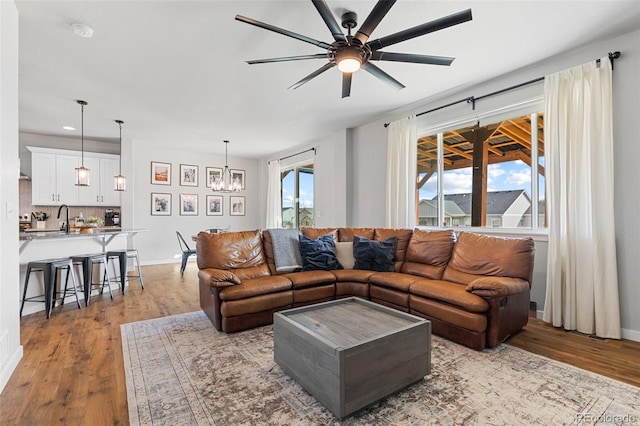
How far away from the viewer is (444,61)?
250 centimetres

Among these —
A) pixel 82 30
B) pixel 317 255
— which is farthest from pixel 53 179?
pixel 317 255

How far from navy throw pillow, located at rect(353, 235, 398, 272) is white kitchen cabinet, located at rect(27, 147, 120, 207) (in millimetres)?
5789

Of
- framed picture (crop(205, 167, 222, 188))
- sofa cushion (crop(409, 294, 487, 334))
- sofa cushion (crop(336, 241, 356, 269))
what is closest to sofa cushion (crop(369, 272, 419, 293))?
sofa cushion (crop(409, 294, 487, 334))

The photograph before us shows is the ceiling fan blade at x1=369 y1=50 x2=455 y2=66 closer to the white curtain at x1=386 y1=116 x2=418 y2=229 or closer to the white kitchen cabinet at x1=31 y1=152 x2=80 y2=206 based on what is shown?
the white curtain at x1=386 y1=116 x2=418 y2=229

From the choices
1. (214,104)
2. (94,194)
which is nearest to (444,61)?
(214,104)

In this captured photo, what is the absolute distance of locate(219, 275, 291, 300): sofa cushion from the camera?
303cm

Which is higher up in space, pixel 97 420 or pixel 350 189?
pixel 350 189

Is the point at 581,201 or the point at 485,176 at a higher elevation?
the point at 485,176

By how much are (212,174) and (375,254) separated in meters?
5.82

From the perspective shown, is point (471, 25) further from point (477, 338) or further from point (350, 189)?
point (350, 189)

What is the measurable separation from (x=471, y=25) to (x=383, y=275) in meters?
2.64

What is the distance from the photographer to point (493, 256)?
10.4 feet

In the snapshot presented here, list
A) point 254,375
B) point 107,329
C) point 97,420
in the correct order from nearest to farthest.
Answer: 1. point 97,420
2. point 254,375
3. point 107,329

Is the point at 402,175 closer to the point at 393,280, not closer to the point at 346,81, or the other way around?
the point at 393,280
